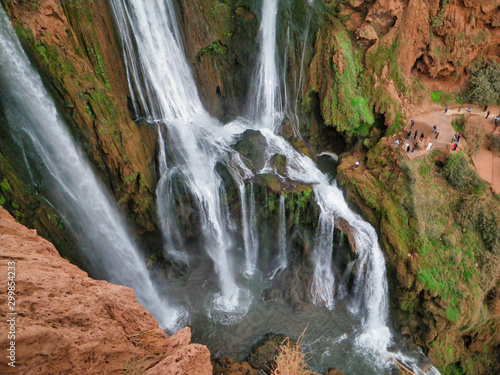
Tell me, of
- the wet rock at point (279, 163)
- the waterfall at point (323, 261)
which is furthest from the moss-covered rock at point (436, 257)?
the wet rock at point (279, 163)

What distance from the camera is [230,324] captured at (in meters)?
13.0

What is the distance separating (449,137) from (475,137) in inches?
48.2

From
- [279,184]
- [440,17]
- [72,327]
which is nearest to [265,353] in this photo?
[279,184]

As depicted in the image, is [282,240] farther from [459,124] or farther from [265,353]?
[459,124]

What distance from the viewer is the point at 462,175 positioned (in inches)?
571

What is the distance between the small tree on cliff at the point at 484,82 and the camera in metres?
17.5

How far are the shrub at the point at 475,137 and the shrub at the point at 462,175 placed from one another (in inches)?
68.0

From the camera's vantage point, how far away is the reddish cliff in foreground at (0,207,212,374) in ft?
14.2

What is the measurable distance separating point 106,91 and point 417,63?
16311 mm

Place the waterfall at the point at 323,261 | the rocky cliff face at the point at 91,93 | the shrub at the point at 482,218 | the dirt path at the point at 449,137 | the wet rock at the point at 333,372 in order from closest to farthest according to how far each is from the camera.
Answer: the rocky cliff face at the point at 91,93
the wet rock at the point at 333,372
the shrub at the point at 482,218
the waterfall at the point at 323,261
the dirt path at the point at 449,137

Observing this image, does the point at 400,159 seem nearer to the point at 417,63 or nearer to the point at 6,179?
the point at 417,63

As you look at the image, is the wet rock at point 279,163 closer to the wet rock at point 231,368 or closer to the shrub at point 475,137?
the wet rock at point 231,368

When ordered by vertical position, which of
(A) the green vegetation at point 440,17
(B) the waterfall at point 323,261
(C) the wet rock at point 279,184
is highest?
(A) the green vegetation at point 440,17

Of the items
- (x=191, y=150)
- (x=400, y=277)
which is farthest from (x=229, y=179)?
(x=400, y=277)
